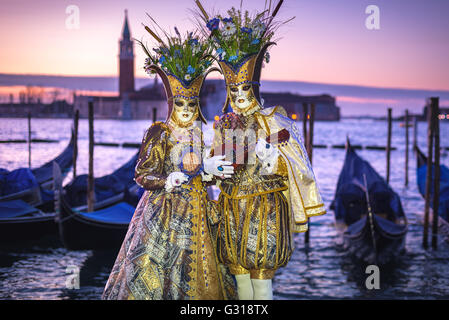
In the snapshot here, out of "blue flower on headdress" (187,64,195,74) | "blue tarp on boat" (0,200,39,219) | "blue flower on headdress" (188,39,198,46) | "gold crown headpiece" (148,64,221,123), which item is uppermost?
"blue flower on headdress" (188,39,198,46)

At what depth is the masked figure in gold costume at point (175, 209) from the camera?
2732 mm

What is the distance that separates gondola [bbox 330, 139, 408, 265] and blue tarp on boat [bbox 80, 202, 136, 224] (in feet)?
11.7

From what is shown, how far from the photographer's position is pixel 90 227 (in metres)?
6.98

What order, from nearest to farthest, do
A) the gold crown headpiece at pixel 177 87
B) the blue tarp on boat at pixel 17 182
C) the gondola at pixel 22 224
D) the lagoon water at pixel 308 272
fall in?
the gold crown headpiece at pixel 177 87, the lagoon water at pixel 308 272, the gondola at pixel 22 224, the blue tarp on boat at pixel 17 182

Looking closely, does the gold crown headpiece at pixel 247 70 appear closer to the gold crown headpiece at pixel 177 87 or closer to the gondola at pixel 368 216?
the gold crown headpiece at pixel 177 87

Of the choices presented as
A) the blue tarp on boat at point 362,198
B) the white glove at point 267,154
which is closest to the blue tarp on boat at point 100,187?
the blue tarp on boat at point 362,198

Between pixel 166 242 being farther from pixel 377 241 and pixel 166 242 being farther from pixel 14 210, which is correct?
pixel 14 210

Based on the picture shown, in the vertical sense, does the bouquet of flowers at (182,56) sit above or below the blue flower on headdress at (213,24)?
below

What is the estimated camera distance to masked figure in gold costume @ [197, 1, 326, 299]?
2.72 meters

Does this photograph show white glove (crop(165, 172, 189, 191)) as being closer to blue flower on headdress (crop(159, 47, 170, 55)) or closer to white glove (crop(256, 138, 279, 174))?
white glove (crop(256, 138, 279, 174))

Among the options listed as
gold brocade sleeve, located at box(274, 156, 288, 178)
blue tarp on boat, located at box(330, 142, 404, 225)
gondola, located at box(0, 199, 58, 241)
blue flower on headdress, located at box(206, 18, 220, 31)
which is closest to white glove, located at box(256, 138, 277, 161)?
gold brocade sleeve, located at box(274, 156, 288, 178)

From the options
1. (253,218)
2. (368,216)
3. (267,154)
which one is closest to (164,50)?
(267,154)

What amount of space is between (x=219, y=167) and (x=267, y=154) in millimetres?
288

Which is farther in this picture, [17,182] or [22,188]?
[17,182]
